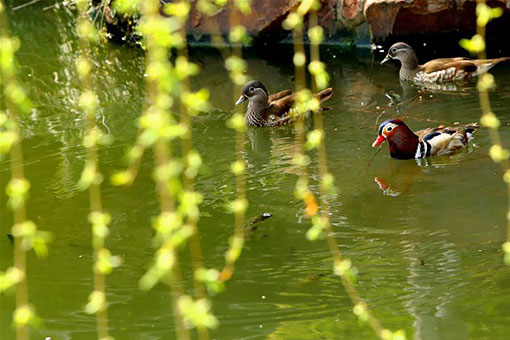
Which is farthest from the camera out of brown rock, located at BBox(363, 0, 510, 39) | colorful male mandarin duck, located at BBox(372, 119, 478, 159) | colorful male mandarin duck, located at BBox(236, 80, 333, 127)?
brown rock, located at BBox(363, 0, 510, 39)

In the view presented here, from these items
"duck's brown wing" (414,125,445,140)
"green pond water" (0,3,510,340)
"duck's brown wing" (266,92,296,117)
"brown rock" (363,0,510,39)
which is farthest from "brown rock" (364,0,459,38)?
"duck's brown wing" (414,125,445,140)

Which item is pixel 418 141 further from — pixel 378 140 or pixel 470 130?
pixel 470 130

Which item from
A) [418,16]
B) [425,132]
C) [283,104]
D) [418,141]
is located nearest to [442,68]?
[418,16]

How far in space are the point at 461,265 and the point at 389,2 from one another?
23.7 feet

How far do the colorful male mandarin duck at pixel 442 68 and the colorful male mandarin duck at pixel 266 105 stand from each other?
132cm

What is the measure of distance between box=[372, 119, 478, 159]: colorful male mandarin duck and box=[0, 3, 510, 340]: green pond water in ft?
0.36

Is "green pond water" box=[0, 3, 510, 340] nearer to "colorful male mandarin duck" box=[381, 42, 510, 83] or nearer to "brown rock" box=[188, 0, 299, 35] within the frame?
"colorful male mandarin duck" box=[381, 42, 510, 83]

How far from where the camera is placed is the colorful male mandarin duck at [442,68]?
10.9m

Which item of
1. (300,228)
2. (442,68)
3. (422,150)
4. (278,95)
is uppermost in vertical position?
(442,68)

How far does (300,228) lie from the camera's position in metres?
6.80

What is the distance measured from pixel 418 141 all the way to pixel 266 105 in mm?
2215

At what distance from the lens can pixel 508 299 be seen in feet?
18.0

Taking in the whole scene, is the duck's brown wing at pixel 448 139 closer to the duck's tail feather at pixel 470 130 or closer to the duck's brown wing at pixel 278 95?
the duck's tail feather at pixel 470 130

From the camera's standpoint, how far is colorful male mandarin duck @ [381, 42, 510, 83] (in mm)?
10945
